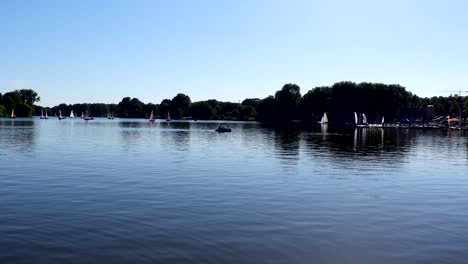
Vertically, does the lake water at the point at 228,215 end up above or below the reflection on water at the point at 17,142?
below

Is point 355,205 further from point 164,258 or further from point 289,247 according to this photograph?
point 164,258

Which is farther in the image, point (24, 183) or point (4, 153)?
point (4, 153)

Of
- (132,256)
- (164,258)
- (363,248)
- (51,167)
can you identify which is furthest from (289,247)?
(51,167)

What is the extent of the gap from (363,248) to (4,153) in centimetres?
5122

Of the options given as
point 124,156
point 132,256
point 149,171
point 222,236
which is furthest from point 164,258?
point 124,156

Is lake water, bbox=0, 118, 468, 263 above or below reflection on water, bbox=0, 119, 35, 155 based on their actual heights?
below

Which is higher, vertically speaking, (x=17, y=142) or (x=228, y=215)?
(x=17, y=142)

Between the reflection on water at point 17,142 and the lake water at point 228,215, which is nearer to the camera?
the lake water at point 228,215

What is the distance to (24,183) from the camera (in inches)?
1283

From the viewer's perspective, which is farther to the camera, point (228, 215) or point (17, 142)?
point (17, 142)

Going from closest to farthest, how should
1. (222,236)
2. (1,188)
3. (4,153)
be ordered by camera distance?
(222,236) < (1,188) < (4,153)

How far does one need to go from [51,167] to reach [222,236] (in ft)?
97.2

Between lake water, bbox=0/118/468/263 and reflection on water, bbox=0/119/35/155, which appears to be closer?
lake water, bbox=0/118/468/263

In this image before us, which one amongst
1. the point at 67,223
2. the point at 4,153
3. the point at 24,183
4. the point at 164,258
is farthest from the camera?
the point at 4,153
